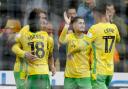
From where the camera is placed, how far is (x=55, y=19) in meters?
9.69

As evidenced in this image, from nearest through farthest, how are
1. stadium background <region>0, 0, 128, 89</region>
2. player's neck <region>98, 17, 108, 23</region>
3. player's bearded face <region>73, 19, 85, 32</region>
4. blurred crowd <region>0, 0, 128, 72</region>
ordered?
player's neck <region>98, 17, 108, 23</region>, player's bearded face <region>73, 19, 85, 32</region>, blurred crowd <region>0, 0, 128, 72</region>, stadium background <region>0, 0, 128, 89</region>

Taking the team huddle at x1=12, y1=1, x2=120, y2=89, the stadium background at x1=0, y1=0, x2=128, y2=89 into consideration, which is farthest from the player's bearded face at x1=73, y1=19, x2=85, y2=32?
the stadium background at x1=0, y1=0, x2=128, y2=89

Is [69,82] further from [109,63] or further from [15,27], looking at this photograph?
[15,27]

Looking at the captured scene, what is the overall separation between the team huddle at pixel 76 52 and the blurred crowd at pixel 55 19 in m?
1.51

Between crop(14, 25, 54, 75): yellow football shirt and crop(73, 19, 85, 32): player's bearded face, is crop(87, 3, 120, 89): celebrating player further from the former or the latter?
crop(14, 25, 54, 75): yellow football shirt

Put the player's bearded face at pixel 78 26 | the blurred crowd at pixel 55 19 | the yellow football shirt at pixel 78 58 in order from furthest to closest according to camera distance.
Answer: the blurred crowd at pixel 55 19, the player's bearded face at pixel 78 26, the yellow football shirt at pixel 78 58

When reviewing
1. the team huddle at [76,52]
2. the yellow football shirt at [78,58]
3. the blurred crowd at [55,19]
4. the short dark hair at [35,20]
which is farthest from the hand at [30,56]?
the blurred crowd at [55,19]

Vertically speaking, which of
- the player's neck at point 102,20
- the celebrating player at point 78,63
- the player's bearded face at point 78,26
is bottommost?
the celebrating player at point 78,63

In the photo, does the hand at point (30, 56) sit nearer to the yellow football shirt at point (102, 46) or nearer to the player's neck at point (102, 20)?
the yellow football shirt at point (102, 46)

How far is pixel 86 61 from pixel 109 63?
0.43 meters

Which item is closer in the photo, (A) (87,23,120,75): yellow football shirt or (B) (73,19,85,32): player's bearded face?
(A) (87,23,120,75): yellow football shirt

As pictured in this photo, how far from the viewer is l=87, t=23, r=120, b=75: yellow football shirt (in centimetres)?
732

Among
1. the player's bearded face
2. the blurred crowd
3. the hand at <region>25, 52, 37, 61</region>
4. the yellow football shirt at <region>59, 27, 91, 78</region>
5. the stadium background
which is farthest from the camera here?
the stadium background

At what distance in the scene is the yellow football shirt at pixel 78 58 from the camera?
7.68m
